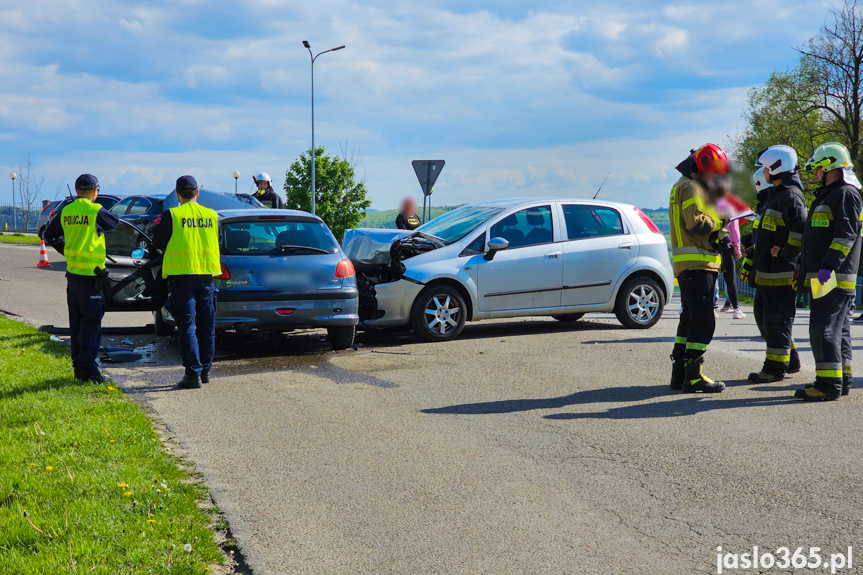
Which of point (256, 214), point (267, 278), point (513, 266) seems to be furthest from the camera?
point (513, 266)

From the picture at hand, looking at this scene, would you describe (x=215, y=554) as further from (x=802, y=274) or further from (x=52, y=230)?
(x=802, y=274)

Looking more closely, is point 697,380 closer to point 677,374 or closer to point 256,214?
point 677,374

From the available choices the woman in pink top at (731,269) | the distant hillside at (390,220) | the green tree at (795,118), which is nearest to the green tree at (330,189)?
the distant hillside at (390,220)

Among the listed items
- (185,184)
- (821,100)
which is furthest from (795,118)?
(185,184)

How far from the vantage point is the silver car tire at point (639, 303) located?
35.7 feet

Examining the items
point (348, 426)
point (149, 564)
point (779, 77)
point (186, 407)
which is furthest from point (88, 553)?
point (779, 77)

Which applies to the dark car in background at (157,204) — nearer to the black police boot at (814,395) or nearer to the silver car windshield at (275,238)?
the silver car windshield at (275,238)

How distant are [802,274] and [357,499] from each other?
179 inches

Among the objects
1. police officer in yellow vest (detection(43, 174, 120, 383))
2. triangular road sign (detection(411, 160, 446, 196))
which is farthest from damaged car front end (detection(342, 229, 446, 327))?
triangular road sign (detection(411, 160, 446, 196))

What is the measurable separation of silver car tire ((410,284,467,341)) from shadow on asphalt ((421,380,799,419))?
3083 millimetres

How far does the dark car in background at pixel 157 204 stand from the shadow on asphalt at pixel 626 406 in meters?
9.45

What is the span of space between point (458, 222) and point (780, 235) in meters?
4.51

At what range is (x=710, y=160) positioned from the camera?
681cm

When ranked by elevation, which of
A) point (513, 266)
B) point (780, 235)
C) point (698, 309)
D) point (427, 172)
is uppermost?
point (427, 172)
